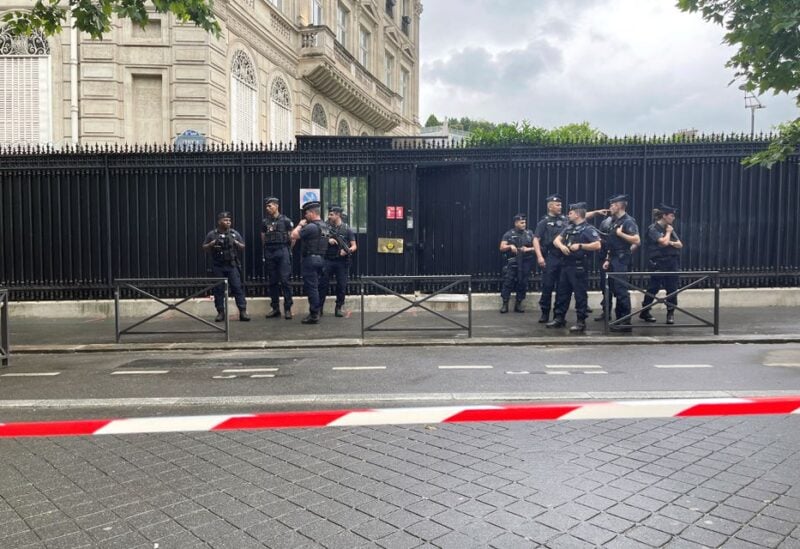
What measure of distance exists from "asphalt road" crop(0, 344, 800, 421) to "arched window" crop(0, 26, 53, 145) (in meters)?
9.15

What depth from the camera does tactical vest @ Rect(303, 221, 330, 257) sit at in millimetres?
10469

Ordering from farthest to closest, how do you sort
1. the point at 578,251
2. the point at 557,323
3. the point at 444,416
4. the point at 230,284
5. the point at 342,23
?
the point at 342,23
the point at 230,284
the point at 557,323
the point at 578,251
the point at 444,416

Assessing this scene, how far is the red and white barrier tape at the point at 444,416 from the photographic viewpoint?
3.99 m

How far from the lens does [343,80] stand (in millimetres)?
23578

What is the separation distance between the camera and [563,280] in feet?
31.8

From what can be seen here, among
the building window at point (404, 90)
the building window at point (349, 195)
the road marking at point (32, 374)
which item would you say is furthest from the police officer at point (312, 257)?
the building window at point (404, 90)

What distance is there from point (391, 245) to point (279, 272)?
2226 millimetres

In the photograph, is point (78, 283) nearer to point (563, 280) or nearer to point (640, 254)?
point (563, 280)

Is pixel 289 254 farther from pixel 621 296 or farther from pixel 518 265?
pixel 621 296

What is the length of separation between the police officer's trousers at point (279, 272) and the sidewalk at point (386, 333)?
15.0 inches

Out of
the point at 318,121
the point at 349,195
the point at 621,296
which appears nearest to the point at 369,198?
the point at 349,195

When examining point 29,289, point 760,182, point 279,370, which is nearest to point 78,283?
point 29,289

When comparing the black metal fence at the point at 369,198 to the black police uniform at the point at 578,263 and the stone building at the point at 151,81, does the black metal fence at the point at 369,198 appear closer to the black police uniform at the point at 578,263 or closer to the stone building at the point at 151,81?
the black police uniform at the point at 578,263

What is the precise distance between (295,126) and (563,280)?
14.2 meters
